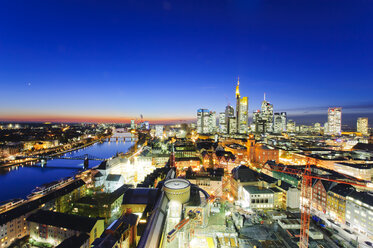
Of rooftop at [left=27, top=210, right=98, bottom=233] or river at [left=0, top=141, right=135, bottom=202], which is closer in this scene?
rooftop at [left=27, top=210, right=98, bottom=233]

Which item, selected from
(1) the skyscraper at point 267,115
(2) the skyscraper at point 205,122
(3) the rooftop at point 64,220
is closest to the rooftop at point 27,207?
(3) the rooftop at point 64,220

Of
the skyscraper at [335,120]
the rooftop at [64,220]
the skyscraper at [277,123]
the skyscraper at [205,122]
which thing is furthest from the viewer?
the skyscraper at [205,122]

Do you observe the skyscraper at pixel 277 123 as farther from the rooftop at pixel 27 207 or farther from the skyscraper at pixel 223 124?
the rooftop at pixel 27 207

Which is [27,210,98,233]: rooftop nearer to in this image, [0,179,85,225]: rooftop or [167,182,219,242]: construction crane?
[0,179,85,225]: rooftop

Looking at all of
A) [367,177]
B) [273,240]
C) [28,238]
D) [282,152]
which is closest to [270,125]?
[282,152]

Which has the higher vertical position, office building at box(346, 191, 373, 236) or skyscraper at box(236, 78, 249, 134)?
skyscraper at box(236, 78, 249, 134)

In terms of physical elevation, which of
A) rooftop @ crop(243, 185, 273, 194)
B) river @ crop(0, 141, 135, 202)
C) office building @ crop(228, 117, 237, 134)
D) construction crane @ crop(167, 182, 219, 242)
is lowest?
river @ crop(0, 141, 135, 202)

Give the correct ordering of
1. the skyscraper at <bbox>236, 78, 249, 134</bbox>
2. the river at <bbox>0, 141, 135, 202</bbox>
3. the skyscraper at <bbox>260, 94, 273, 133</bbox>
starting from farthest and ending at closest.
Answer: the skyscraper at <bbox>260, 94, 273, 133</bbox> → the skyscraper at <bbox>236, 78, 249, 134</bbox> → the river at <bbox>0, 141, 135, 202</bbox>

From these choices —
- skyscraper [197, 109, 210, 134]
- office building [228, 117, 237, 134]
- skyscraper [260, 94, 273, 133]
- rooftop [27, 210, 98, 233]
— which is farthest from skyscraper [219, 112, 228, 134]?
rooftop [27, 210, 98, 233]

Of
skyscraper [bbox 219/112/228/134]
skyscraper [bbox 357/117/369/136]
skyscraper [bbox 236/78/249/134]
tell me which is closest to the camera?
skyscraper [bbox 357/117/369/136]

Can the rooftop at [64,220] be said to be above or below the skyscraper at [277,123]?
below

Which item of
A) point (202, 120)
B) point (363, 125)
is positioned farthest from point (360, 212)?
point (363, 125)
